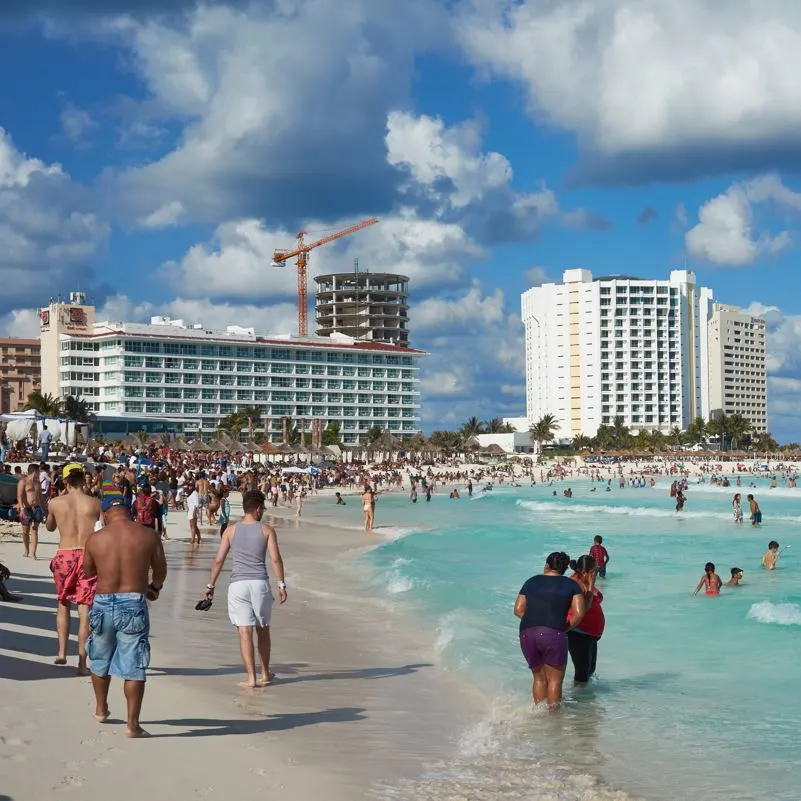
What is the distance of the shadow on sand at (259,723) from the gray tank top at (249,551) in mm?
1151

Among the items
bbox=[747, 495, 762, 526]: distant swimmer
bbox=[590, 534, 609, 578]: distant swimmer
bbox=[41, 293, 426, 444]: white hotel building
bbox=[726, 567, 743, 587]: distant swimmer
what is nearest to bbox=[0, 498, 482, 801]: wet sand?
bbox=[590, 534, 609, 578]: distant swimmer

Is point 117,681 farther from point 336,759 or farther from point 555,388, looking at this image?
point 555,388

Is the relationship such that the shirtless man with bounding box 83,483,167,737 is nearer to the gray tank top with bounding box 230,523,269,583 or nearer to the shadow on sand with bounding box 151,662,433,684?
the gray tank top with bounding box 230,523,269,583

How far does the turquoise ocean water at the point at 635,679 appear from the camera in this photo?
23.0 feet

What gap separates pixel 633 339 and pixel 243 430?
77257 millimetres

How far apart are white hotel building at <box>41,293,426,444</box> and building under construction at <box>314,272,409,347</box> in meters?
25.6

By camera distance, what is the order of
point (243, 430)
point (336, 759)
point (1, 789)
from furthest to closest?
1. point (243, 430)
2. point (336, 759)
3. point (1, 789)

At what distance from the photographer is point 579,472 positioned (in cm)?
11600

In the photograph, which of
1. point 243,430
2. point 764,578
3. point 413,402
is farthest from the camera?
point 413,402

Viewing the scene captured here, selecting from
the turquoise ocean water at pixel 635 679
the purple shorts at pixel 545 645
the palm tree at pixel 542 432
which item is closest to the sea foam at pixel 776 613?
the turquoise ocean water at pixel 635 679

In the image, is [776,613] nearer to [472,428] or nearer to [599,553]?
[599,553]

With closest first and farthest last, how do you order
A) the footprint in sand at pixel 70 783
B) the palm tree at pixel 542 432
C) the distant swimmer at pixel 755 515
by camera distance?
the footprint in sand at pixel 70 783, the distant swimmer at pixel 755 515, the palm tree at pixel 542 432

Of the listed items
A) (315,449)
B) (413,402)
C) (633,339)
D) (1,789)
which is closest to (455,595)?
(1,789)

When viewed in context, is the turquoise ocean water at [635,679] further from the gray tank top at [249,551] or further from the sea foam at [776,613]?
the gray tank top at [249,551]
